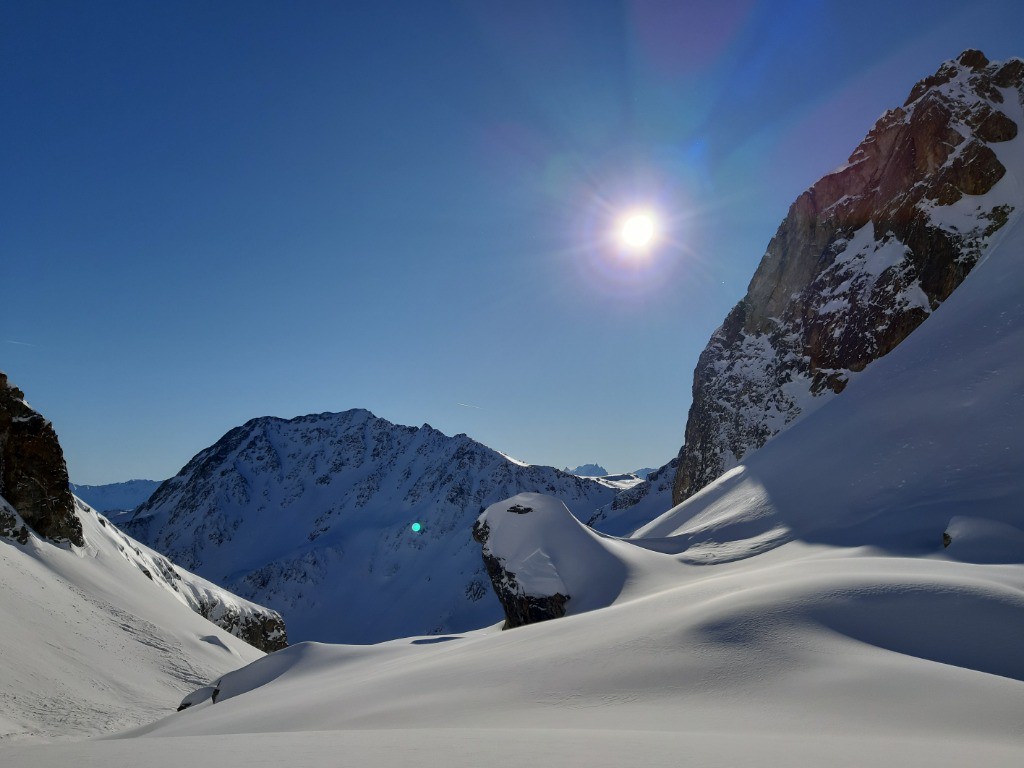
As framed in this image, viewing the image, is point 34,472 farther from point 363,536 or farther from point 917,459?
point 363,536

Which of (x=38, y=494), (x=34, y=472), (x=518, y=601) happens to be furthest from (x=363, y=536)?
(x=518, y=601)

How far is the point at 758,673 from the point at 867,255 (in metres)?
57.7

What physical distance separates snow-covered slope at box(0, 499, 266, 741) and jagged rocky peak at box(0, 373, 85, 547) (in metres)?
1.57

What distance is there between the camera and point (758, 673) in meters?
7.64

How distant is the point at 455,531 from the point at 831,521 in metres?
140

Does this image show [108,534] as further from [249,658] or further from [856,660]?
[856,660]

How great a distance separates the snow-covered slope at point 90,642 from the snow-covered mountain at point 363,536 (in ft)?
279

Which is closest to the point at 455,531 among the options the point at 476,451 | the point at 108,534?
the point at 476,451

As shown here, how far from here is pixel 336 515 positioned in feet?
593

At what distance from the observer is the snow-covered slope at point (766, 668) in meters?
5.20

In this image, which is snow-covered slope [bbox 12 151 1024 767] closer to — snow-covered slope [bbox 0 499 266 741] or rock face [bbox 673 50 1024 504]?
snow-covered slope [bbox 0 499 266 741]

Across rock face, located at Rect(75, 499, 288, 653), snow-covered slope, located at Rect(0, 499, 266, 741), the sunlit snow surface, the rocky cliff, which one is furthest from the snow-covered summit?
rock face, located at Rect(75, 499, 288, 653)

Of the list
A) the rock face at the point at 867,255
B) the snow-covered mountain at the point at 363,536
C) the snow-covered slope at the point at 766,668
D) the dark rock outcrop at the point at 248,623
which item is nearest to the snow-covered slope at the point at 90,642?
the snow-covered slope at the point at 766,668

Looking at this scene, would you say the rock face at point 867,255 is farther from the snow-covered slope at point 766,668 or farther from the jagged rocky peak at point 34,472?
the jagged rocky peak at point 34,472
